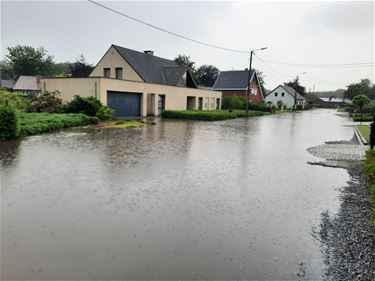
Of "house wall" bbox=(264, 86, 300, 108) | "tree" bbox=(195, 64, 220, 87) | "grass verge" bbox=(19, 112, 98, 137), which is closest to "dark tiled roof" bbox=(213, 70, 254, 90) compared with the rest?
"tree" bbox=(195, 64, 220, 87)

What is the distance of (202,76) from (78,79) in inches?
1987

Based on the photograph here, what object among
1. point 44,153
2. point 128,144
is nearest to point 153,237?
point 44,153

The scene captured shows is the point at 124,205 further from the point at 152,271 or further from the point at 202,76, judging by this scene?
the point at 202,76

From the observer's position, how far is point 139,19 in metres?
18.3

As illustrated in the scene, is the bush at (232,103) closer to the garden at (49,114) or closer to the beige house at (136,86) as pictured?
the beige house at (136,86)

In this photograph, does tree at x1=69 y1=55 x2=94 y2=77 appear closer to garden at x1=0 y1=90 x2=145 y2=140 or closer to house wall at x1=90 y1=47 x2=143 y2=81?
house wall at x1=90 y1=47 x2=143 y2=81

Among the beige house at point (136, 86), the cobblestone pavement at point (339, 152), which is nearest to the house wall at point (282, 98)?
the beige house at point (136, 86)

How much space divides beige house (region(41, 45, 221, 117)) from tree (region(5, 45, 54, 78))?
151 ft

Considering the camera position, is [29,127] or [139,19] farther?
[139,19]

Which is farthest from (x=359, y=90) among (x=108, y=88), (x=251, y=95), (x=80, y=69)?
(x=108, y=88)

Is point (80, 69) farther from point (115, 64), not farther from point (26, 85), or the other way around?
point (115, 64)

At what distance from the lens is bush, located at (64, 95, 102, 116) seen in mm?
21422

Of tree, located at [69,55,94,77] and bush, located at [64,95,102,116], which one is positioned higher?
tree, located at [69,55,94,77]

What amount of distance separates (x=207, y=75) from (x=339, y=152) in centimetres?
6157
